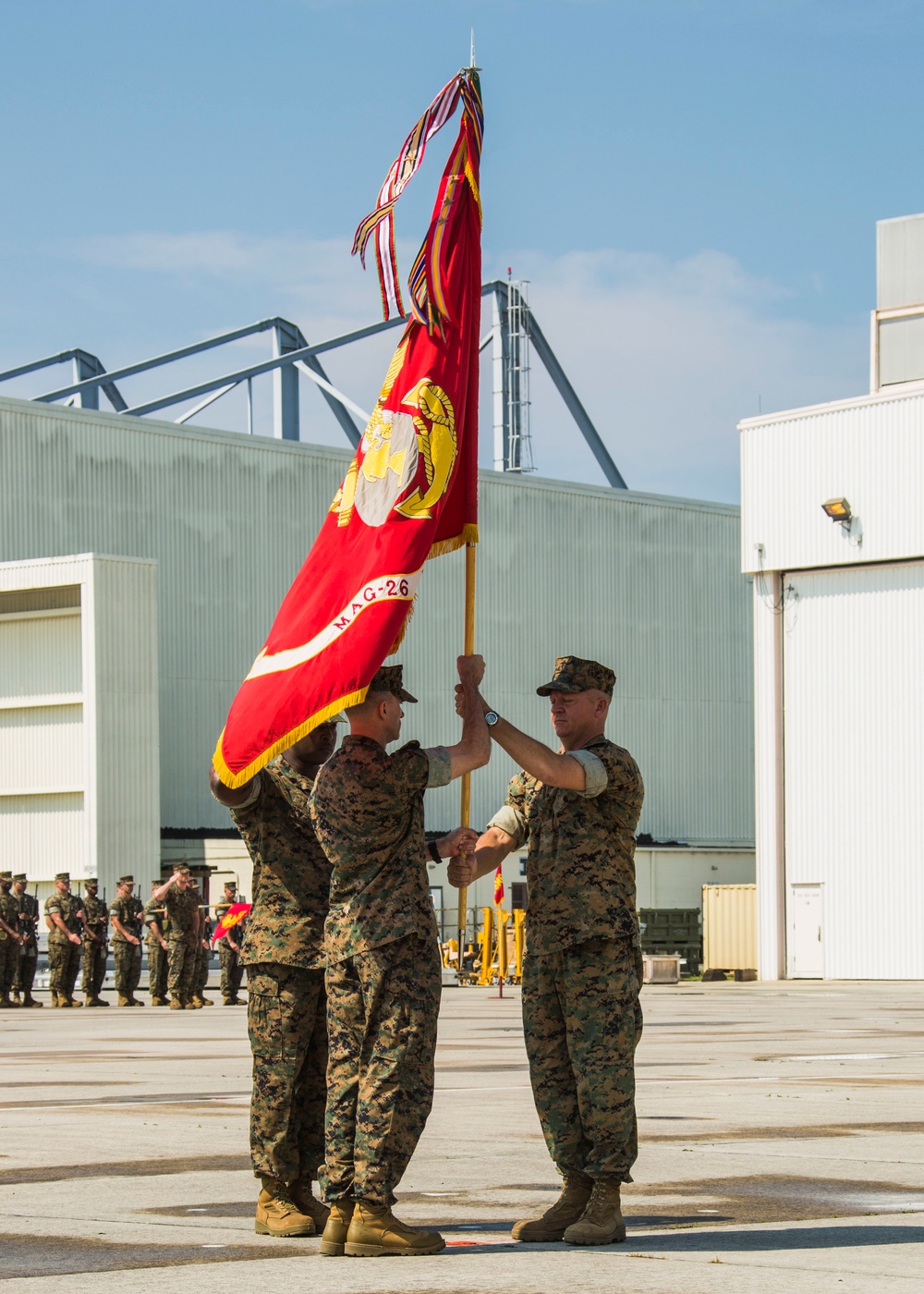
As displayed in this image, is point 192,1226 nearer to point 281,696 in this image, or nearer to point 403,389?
point 281,696

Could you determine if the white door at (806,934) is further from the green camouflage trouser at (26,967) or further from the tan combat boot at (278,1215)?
the tan combat boot at (278,1215)

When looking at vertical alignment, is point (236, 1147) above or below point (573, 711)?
below

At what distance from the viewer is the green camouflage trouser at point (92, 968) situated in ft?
111

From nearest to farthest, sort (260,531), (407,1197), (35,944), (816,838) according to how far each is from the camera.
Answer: (407,1197) < (35,944) < (816,838) < (260,531)

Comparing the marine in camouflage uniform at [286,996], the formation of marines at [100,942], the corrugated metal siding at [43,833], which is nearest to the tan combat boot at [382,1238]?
the marine in camouflage uniform at [286,996]

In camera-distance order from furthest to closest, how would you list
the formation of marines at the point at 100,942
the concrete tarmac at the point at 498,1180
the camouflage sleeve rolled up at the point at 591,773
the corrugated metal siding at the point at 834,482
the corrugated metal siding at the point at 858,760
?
the corrugated metal siding at the point at 858,760 → the corrugated metal siding at the point at 834,482 → the formation of marines at the point at 100,942 → the camouflage sleeve rolled up at the point at 591,773 → the concrete tarmac at the point at 498,1180

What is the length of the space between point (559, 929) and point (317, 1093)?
43.7 inches

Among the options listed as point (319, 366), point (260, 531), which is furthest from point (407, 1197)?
point (319, 366)

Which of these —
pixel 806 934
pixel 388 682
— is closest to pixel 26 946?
pixel 806 934

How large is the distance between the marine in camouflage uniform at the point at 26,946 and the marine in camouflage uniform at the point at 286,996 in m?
26.7

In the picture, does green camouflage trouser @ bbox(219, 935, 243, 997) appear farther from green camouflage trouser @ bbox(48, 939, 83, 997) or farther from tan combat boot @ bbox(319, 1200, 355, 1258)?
tan combat boot @ bbox(319, 1200, 355, 1258)

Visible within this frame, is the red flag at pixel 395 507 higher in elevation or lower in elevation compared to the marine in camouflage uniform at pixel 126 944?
higher

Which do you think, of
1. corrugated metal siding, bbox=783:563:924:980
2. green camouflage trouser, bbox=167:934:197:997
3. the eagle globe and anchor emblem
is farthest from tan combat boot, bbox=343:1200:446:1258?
corrugated metal siding, bbox=783:563:924:980

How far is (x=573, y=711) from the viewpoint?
754 centimetres
